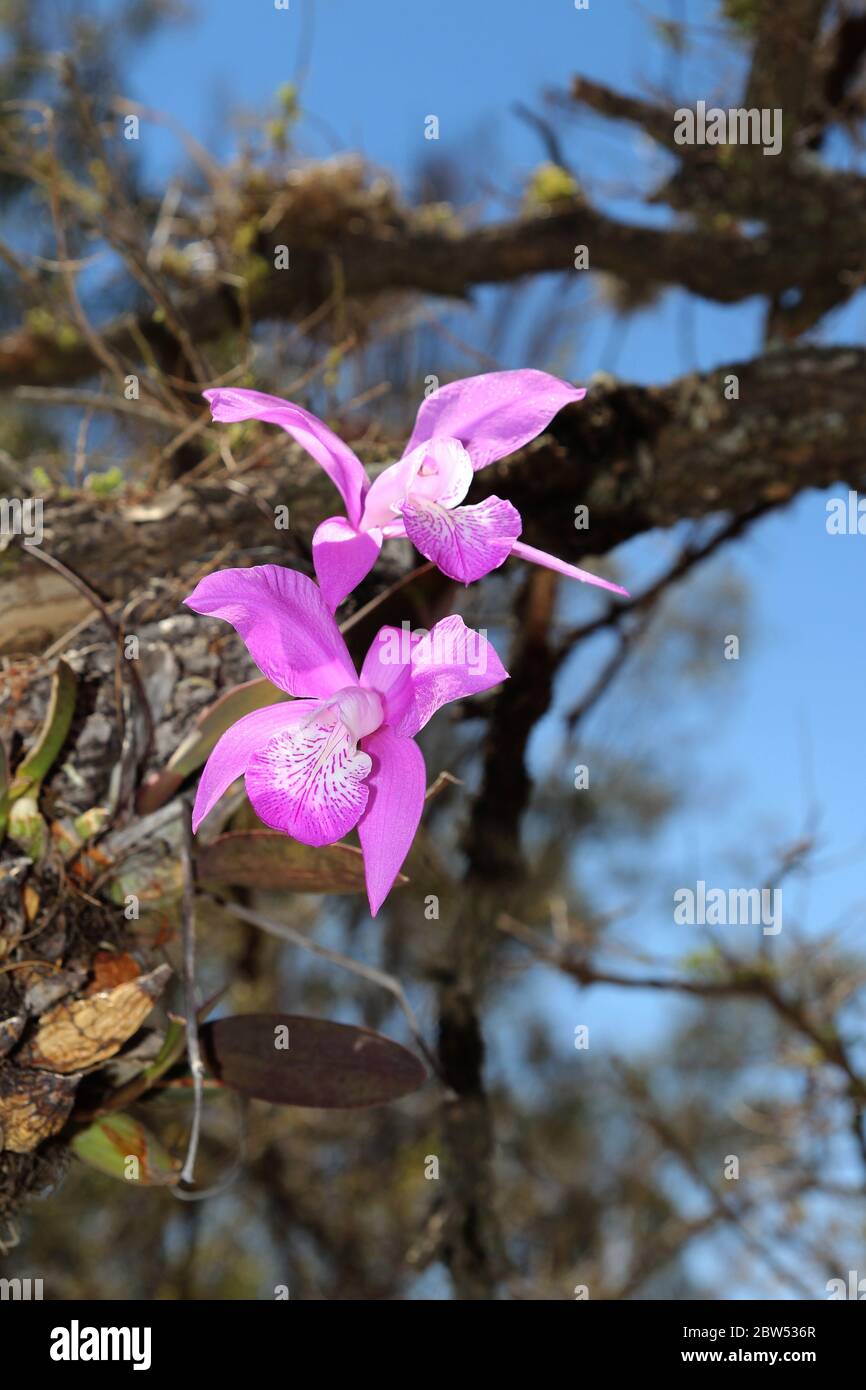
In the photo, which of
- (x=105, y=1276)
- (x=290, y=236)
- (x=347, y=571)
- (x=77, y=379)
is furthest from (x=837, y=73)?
(x=105, y=1276)

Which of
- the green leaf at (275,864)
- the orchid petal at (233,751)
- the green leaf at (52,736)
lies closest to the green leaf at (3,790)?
the green leaf at (52,736)

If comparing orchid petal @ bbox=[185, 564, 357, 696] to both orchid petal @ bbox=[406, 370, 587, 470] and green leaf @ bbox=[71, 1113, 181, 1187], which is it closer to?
orchid petal @ bbox=[406, 370, 587, 470]

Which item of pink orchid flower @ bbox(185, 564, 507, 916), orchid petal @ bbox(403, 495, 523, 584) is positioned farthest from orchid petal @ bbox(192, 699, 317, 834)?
orchid petal @ bbox(403, 495, 523, 584)

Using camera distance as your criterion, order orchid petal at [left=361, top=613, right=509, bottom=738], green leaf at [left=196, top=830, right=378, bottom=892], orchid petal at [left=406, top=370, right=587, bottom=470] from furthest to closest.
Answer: green leaf at [left=196, top=830, right=378, bottom=892]
orchid petal at [left=406, top=370, right=587, bottom=470]
orchid petal at [left=361, top=613, right=509, bottom=738]

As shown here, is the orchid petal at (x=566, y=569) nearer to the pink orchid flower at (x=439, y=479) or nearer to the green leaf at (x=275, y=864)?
the pink orchid flower at (x=439, y=479)

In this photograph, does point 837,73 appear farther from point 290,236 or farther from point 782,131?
point 290,236

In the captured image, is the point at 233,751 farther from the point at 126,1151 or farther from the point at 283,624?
the point at 126,1151
